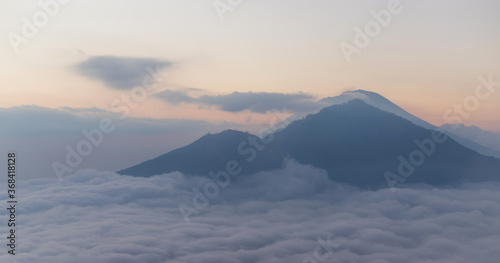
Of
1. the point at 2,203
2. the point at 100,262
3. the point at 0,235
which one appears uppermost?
the point at 2,203

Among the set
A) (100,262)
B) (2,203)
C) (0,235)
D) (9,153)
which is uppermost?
(9,153)

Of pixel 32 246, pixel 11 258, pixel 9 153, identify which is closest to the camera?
pixel 9 153

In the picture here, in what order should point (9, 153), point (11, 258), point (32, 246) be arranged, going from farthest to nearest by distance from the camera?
point (32, 246) < point (11, 258) < point (9, 153)

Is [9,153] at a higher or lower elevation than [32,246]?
higher

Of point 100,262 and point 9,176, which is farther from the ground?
point 9,176

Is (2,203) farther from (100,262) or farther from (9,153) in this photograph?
(9,153)

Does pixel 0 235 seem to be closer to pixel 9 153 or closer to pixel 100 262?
pixel 100 262

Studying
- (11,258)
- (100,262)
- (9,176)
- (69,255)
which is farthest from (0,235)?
(9,176)

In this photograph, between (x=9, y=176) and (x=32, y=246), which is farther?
(x=32, y=246)

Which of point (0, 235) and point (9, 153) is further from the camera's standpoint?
point (0, 235)
